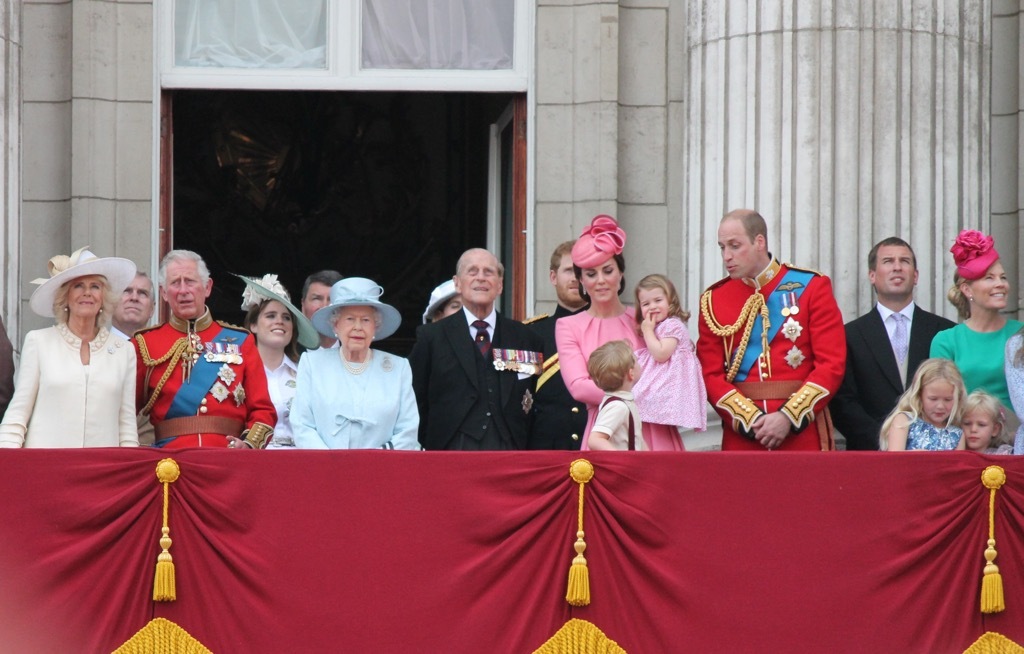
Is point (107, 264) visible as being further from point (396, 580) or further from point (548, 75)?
point (548, 75)

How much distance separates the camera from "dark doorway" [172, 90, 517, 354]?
15.3 m

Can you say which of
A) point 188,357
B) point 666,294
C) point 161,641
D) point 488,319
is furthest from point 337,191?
point 161,641

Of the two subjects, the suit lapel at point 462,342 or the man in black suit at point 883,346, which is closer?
the suit lapel at point 462,342

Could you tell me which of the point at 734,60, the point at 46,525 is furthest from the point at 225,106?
the point at 46,525

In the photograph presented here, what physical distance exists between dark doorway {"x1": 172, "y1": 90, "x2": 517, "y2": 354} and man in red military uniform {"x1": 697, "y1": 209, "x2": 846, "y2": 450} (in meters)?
6.79

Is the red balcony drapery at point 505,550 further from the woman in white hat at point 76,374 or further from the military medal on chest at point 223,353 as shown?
the military medal on chest at point 223,353

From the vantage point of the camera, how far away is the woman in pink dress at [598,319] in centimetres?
832

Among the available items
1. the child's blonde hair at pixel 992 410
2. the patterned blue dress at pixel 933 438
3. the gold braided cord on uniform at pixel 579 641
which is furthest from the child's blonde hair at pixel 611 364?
the child's blonde hair at pixel 992 410

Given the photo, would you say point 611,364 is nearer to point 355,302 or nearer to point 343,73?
point 355,302

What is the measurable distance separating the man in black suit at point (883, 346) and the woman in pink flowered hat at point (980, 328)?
243 millimetres

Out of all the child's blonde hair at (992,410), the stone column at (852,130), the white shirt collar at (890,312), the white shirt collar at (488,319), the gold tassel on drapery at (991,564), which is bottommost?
the gold tassel on drapery at (991,564)

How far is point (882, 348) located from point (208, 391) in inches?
123

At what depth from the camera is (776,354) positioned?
846 cm

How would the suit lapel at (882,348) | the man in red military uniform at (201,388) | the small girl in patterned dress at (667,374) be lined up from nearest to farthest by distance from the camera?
the small girl in patterned dress at (667,374), the man in red military uniform at (201,388), the suit lapel at (882,348)
